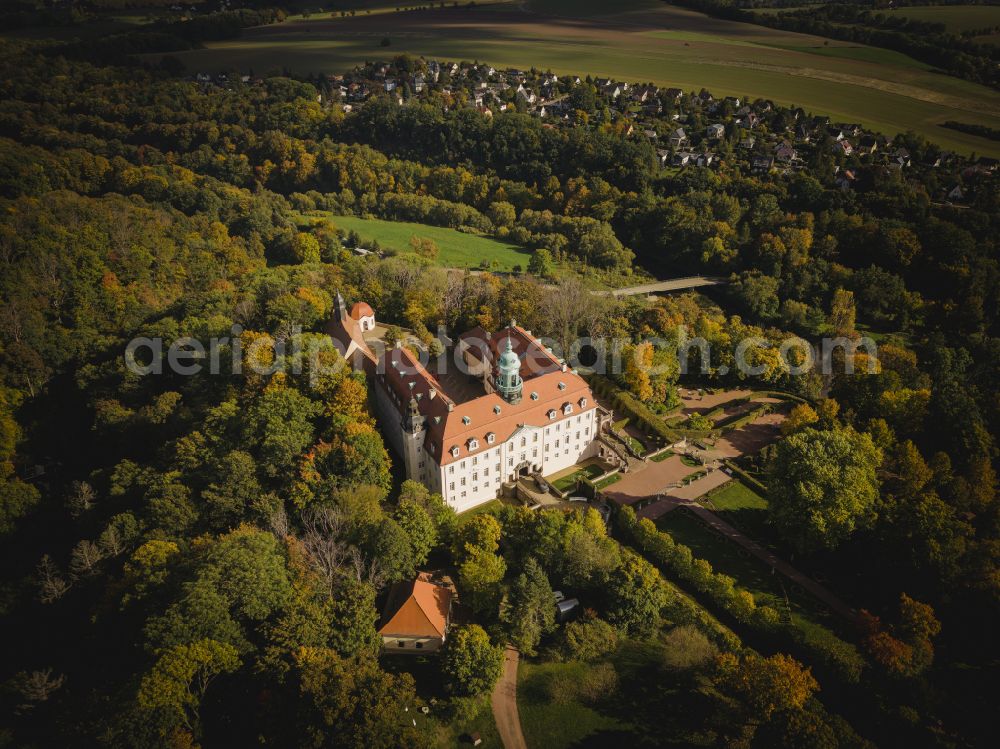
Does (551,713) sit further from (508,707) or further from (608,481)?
(608,481)

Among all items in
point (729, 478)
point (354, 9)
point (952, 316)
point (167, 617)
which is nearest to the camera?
point (167, 617)

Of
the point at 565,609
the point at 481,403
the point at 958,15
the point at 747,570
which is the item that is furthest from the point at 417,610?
the point at 958,15

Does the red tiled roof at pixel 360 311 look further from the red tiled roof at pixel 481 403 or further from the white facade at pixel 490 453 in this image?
the white facade at pixel 490 453

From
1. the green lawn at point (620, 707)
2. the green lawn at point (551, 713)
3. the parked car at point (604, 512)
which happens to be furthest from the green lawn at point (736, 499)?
A: the green lawn at point (551, 713)

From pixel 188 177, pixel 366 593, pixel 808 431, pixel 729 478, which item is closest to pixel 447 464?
pixel 366 593

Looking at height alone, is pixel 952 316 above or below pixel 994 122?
below

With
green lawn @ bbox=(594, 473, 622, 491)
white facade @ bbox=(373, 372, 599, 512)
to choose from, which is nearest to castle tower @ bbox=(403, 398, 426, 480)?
white facade @ bbox=(373, 372, 599, 512)

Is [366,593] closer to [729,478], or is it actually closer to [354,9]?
[729,478]
